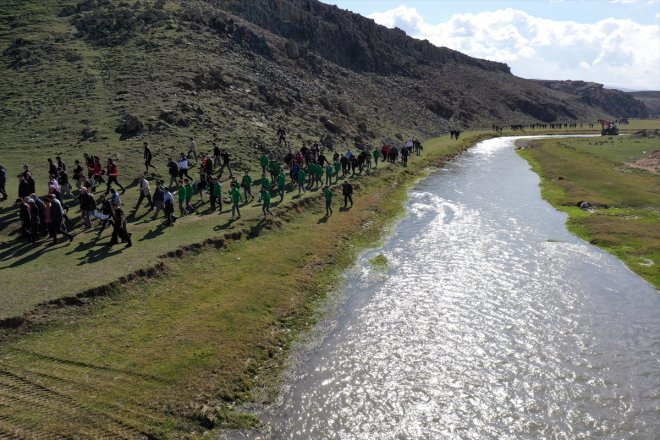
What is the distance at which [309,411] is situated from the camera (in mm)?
15867

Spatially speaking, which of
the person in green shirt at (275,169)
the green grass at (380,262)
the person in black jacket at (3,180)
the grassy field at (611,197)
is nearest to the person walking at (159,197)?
the person in black jacket at (3,180)

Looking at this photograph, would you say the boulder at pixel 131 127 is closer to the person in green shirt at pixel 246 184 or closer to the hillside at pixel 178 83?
the hillside at pixel 178 83

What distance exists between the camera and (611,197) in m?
44.5

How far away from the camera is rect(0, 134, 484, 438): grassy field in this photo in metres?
14.6

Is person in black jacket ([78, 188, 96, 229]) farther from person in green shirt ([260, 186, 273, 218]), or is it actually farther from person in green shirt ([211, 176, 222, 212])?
person in green shirt ([260, 186, 273, 218])

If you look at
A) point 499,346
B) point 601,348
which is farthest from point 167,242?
point 601,348

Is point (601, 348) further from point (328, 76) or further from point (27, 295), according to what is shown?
point (328, 76)

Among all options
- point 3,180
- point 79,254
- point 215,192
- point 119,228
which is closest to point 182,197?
point 215,192

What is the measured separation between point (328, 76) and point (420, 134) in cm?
2170

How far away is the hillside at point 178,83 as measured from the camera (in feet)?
157

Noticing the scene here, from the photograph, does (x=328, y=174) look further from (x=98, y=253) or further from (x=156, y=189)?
(x=98, y=253)

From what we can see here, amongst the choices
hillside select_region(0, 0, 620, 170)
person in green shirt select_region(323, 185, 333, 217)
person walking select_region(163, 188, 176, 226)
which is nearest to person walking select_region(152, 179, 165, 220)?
person walking select_region(163, 188, 176, 226)

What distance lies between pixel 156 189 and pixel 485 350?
70.7 ft

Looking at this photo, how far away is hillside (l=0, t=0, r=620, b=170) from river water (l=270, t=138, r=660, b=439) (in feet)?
87.7
